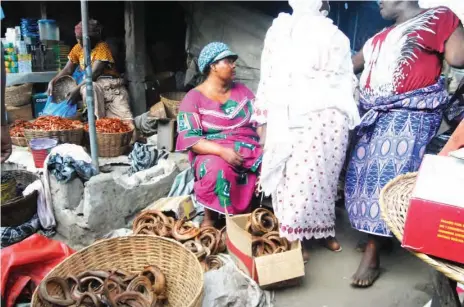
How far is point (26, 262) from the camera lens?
2.43 m

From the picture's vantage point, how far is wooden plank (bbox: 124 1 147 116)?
570 centimetres

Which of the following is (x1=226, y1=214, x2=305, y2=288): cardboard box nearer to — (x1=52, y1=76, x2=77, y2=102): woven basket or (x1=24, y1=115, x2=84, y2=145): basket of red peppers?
(x1=24, y1=115, x2=84, y2=145): basket of red peppers

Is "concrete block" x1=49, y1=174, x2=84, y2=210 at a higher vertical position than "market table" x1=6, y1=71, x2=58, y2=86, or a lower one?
lower

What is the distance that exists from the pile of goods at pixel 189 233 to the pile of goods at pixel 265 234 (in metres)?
0.24

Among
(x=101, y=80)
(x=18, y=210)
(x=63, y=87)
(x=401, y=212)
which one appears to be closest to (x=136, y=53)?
(x=101, y=80)

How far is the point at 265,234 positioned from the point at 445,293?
143 cm

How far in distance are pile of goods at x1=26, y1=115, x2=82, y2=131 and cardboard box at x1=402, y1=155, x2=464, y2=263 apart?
13.2 ft

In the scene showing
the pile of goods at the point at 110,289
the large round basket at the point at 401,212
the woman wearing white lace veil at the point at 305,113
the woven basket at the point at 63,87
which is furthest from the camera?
the woven basket at the point at 63,87

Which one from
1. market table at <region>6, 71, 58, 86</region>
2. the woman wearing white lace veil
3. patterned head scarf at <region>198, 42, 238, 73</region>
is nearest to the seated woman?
patterned head scarf at <region>198, 42, 238, 73</region>

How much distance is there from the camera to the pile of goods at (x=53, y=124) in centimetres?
440

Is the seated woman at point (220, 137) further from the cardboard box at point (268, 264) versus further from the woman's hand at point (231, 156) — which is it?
the cardboard box at point (268, 264)

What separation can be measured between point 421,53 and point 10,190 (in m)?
3.25

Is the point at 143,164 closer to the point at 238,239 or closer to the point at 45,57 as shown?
the point at 238,239

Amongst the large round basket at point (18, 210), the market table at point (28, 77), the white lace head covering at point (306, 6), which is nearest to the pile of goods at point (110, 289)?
the large round basket at point (18, 210)
